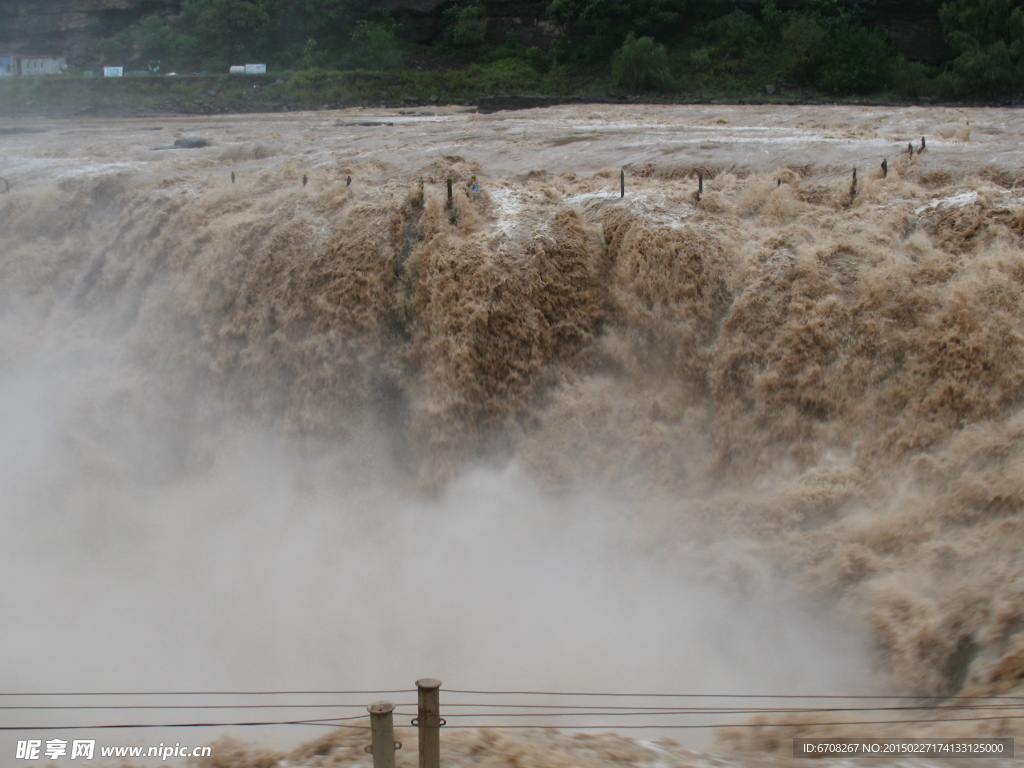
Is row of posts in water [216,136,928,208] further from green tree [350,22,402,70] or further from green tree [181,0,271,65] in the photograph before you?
green tree [181,0,271,65]


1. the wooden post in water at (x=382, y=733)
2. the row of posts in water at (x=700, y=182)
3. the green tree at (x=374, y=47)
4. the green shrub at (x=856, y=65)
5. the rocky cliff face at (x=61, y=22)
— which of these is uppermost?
the rocky cliff face at (x=61, y=22)

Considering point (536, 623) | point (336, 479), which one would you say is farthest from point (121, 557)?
point (536, 623)

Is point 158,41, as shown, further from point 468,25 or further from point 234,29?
point 468,25

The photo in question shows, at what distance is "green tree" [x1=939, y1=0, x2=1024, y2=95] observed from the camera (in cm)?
2558

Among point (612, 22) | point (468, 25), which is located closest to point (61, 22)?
point (468, 25)

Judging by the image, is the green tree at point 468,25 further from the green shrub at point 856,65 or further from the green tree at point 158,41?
the green shrub at point 856,65

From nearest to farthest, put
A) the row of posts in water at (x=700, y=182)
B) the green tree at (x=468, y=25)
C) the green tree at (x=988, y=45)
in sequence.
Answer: the row of posts in water at (x=700, y=182), the green tree at (x=988, y=45), the green tree at (x=468, y=25)

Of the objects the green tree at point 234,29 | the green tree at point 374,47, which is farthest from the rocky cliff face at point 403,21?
the green tree at point 234,29

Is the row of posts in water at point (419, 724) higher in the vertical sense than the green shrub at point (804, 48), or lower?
A: lower

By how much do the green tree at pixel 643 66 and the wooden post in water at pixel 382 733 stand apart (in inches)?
1174

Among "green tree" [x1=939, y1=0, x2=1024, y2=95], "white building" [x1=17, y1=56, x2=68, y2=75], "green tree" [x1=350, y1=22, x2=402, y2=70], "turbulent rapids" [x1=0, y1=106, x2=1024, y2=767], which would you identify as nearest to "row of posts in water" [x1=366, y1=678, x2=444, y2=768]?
"turbulent rapids" [x1=0, y1=106, x2=1024, y2=767]

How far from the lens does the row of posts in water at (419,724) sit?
4.56 m

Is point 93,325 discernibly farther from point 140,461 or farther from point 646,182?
point 646,182

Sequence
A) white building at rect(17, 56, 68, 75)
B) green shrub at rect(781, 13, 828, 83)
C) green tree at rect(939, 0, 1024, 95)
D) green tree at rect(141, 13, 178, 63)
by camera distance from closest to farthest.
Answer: green tree at rect(939, 0, 1024, 95) < green shrub at rect(781, 13, 828, 83) < green tree at rect(141, 13, 178, 63) < white building at rect(17, 56, 68, 75)
